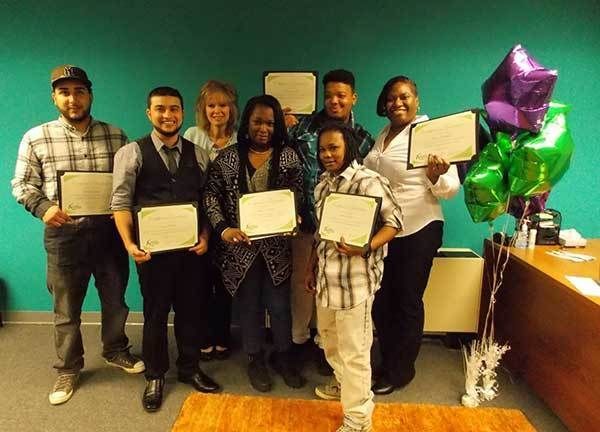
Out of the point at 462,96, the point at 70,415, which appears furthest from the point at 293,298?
the point at 462,96

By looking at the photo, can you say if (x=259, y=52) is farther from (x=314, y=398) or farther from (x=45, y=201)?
(x=314, y=398)

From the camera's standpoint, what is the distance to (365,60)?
96.0 inches

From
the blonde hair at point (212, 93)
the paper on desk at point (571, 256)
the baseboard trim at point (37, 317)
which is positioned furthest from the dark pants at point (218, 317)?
the paper on desk at point (571, 256)

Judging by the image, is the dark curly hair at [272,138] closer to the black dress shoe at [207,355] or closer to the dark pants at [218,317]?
the dark pants at [218,317]

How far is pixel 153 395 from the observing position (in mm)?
1906

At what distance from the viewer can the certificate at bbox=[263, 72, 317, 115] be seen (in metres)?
2.01

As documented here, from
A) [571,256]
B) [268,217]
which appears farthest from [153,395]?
[571,256]

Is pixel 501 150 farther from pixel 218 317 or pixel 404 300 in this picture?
pixel 218 317

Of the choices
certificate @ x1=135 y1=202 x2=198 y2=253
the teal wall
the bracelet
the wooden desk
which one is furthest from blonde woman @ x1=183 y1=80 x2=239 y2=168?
the wooden desk

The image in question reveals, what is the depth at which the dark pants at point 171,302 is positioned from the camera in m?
1.80

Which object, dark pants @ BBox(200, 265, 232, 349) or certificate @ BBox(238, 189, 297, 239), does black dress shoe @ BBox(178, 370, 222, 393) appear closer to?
dark pants @ BBox(200, 265, 232, 349)

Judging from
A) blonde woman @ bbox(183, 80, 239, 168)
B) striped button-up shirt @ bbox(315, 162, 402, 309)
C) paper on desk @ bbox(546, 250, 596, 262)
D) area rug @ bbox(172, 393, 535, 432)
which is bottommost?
area rug @ bbox(172, 393, 535, 432)

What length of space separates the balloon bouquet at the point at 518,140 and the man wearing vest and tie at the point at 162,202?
1243 mm

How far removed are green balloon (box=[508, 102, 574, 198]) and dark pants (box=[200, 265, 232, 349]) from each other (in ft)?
5.09
